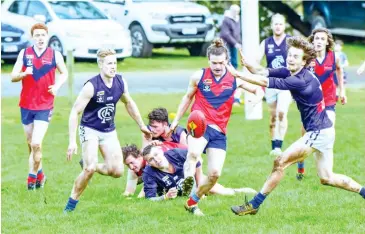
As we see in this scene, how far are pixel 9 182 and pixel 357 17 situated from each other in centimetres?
2199

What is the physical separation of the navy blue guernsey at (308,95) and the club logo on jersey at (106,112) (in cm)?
199

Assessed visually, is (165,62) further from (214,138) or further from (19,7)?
(214,138)

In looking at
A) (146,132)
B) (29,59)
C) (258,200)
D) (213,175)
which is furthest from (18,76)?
(258,200)

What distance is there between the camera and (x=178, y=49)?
34219 mm

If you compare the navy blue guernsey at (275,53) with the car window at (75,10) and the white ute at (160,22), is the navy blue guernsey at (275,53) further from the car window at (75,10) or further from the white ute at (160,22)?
the white ute at (160,22)

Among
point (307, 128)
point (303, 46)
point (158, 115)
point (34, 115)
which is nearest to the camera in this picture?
point (303, 46)

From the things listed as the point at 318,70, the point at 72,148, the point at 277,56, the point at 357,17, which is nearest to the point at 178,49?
the point at 357,17

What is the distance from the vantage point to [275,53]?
48.6 feet

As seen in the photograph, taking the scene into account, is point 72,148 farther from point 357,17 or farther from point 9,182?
point 357,17

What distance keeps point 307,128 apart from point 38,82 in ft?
14.1

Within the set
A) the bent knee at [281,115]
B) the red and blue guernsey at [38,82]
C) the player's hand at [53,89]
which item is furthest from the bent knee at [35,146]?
the bent knee at [281,115]

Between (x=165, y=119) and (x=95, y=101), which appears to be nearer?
(x=95, y=101)

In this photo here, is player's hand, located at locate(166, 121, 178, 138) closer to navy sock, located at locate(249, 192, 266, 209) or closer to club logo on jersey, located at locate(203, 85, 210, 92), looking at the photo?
club logo on jersey, located at locate(203, 85, 210, 92)

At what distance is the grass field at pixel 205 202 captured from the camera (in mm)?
10133
